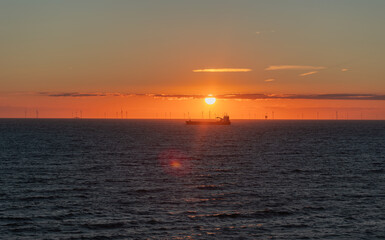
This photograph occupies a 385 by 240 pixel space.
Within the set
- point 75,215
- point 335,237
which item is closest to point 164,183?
point 75,215

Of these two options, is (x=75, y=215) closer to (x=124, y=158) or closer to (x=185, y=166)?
(x=185, y=166)

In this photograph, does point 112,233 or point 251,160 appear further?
point 251,160

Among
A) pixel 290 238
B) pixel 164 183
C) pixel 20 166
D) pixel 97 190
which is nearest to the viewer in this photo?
pixel 290 238

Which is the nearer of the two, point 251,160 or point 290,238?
point 290,238

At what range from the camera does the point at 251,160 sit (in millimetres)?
93500

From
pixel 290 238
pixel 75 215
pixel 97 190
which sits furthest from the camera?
pixel 97 190

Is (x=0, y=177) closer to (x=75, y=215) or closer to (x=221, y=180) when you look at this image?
(x=75, y=215)

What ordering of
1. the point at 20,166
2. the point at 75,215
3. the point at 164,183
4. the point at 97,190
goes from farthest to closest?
the point at 20,166, the point at 164,183, the point at 97,190, the point at 75,215

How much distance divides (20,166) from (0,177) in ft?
48.2

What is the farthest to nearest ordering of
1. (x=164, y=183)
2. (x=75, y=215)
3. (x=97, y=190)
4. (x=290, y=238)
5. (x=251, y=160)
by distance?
(x=251, y=160)
(x=164, y=183)
(x=97, y=190)
(x=75, y=215)
(x=290, y=238)

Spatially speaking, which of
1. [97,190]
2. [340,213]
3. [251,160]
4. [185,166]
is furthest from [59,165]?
[340,213]

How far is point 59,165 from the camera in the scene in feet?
269

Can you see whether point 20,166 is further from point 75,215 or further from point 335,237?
point 335,237

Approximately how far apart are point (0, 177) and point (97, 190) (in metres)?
18.9
